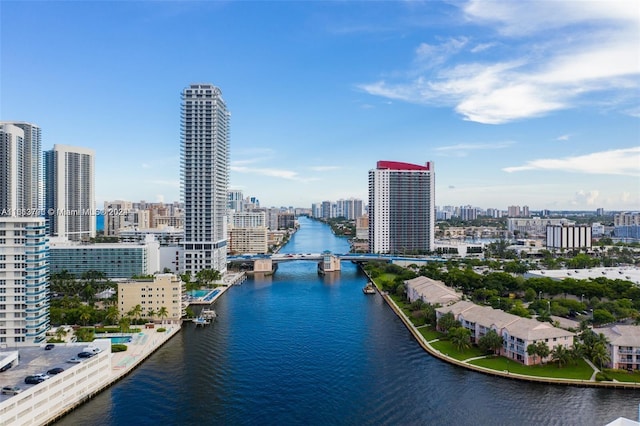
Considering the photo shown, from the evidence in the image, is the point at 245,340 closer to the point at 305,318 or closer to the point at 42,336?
the point at 305,318

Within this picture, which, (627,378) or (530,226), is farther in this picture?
(530,226)

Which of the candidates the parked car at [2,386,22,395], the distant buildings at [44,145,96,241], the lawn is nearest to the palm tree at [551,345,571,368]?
the lawn

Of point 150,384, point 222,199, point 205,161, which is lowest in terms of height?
point 150,384

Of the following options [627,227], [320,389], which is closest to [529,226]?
[627,227]

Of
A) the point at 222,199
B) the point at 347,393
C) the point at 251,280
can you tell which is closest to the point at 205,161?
the point at 222,199

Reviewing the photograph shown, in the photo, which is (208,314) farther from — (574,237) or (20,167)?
(574,237)

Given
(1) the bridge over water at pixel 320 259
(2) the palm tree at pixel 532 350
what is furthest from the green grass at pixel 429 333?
(1) the bridge over water at pixel 320 259
